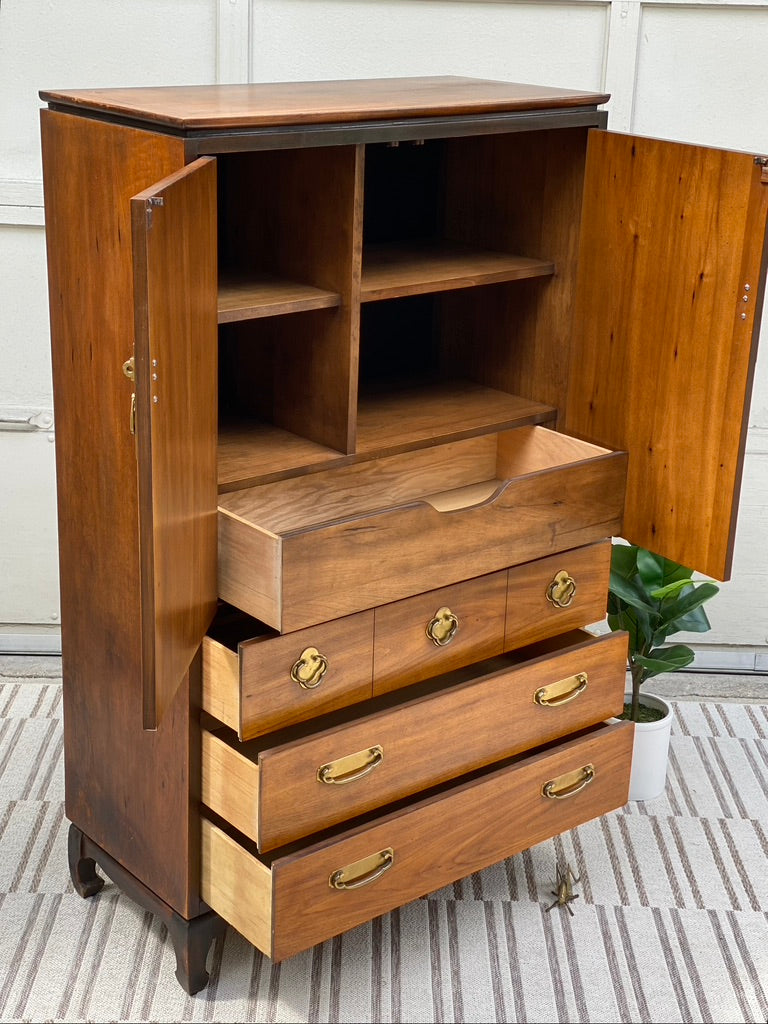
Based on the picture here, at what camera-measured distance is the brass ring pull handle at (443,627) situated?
1843 mm

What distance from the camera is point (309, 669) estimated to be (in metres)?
1.72

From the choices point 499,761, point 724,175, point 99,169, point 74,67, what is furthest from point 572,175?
point 74,67

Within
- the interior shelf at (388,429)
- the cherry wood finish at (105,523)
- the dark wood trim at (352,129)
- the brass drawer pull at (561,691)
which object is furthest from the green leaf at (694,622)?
the cherry wood finish at (105,523)

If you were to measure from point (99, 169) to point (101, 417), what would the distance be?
0.33 meters

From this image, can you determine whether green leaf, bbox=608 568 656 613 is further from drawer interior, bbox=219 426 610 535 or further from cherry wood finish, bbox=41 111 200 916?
cherry wood finish, bbox=41 111 200 916

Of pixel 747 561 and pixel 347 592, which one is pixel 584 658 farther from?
pixel 747 561

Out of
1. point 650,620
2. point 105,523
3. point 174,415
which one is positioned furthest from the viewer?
point 650,620

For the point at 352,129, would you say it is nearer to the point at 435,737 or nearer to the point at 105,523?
the point at 105,523

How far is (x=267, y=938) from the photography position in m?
1.73

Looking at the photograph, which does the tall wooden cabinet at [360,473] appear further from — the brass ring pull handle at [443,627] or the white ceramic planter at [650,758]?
the white ceramic planter at [650,758]

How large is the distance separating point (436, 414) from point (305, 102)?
56 cm

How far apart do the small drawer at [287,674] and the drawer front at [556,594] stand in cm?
28

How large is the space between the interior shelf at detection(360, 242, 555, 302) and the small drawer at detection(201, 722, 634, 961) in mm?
736

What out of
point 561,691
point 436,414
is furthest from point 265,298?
point 561,691
